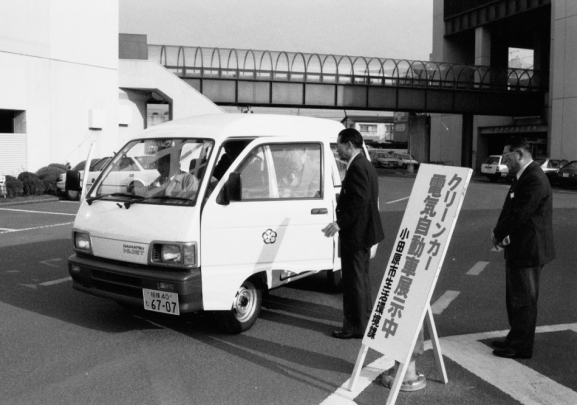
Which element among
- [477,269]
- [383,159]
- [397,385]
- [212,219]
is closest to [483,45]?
[383,159]

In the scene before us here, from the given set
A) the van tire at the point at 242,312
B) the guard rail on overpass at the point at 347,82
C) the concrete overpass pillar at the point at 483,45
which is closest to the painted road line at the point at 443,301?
the van tire at the point at 242,312

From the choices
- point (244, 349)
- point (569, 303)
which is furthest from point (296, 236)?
point (569, 303)

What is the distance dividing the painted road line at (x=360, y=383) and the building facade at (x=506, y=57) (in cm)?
4369

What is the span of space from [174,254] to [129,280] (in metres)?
0.55

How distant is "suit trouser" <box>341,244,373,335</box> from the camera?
19.8 feet

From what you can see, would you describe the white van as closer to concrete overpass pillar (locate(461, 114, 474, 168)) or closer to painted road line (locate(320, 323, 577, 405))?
painted road line (locate(320, 323, 577, 405))

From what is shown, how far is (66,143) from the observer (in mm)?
27672

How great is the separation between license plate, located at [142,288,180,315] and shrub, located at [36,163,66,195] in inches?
744

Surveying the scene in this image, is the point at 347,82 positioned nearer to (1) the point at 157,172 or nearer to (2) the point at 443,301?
(2) the point at 443,301

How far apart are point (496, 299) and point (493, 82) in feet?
143

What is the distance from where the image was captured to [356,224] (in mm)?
5977

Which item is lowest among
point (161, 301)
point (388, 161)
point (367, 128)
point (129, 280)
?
point (161, 301)

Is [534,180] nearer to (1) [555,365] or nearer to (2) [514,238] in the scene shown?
(2) [514,238]

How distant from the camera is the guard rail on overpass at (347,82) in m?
41.1
